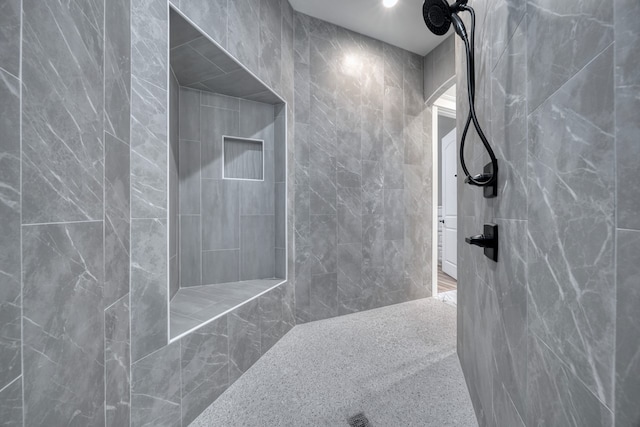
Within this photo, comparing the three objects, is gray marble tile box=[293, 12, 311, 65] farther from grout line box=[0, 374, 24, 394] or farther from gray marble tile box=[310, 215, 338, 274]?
grout line box=[0, 374, 24, 394]

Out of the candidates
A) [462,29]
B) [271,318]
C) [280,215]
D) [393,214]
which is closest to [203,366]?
[271,318]

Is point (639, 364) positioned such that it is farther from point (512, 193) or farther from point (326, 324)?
point (326, 324)

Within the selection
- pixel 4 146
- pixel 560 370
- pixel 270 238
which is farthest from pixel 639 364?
pixel 270 238

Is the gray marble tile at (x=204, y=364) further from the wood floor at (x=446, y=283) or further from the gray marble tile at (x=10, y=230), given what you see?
the wood floor at (x=446, y=283)

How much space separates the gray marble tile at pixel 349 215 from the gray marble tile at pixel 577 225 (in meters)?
1.88

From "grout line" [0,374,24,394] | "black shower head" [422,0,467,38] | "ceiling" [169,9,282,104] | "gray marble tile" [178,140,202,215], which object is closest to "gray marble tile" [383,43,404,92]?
"ceiling" [169,9,282,104]

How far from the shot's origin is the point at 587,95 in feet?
1.60

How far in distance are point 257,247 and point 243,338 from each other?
0.79 metres

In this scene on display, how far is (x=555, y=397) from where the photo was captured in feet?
1.95

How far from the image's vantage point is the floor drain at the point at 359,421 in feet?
4.13

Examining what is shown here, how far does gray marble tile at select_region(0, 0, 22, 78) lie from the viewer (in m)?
0.54

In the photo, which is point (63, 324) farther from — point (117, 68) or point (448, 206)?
point (448, 206)

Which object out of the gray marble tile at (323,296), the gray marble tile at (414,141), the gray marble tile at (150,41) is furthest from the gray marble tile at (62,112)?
the gray marble tile at (414,141)

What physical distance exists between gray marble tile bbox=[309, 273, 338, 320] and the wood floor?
1605mm
